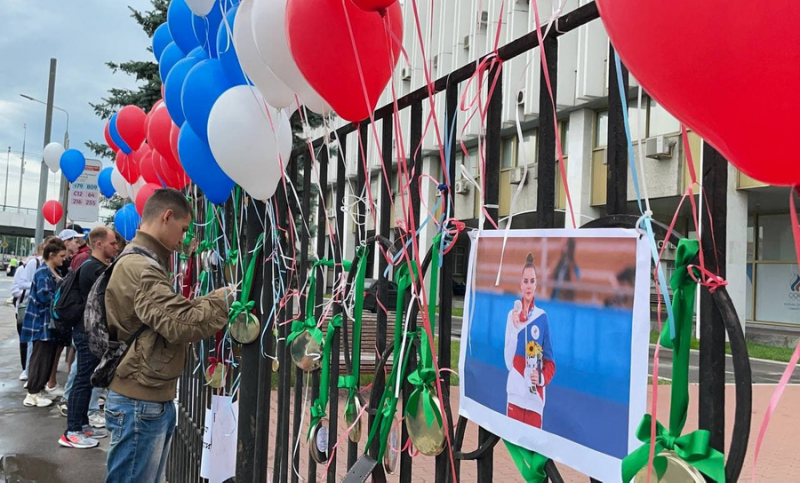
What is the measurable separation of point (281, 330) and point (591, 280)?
169cm

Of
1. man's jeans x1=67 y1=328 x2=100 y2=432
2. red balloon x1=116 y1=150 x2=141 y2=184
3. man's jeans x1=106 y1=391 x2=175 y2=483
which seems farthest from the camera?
red balloon x1=116 y1=150 x2=141 y2=184

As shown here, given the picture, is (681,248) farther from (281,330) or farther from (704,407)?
(281,330)

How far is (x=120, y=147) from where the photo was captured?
588 centimetres

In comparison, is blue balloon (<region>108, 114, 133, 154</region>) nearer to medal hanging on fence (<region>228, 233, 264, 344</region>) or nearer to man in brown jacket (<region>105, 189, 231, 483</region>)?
man in brown jacket (<region>105, 189, 231, 483</region>)

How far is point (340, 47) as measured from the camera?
5.13ft

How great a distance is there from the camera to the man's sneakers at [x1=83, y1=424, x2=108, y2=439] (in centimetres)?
536

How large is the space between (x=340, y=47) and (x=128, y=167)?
15.7 ft

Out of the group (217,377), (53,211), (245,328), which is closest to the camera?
(245,328)

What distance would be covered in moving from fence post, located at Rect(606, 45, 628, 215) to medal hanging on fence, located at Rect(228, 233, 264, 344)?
1.87m

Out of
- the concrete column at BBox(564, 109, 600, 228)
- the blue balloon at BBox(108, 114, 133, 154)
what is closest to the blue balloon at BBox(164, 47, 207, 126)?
the blue balloon at BBox(108, 114, 133, 154)

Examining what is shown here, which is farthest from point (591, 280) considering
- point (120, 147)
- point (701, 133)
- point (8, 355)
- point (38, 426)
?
point (8, 355)

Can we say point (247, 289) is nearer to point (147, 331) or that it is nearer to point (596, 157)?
point (147, 331)

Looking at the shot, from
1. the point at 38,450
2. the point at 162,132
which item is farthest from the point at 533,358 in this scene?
the point at 38,450

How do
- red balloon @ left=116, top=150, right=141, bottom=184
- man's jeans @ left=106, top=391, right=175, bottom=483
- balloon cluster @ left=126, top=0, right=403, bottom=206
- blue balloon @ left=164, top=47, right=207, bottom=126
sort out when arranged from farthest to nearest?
red balloon @ left=116, top=150, right=141, bottom=184 → blue balloon @ left=164, top=47, right=207, bottom=126 → man's jeans @ left=106, top=391, right=175, bottom=483 → balloon cluster @ left=126, top=0, right=403, bottom=206
